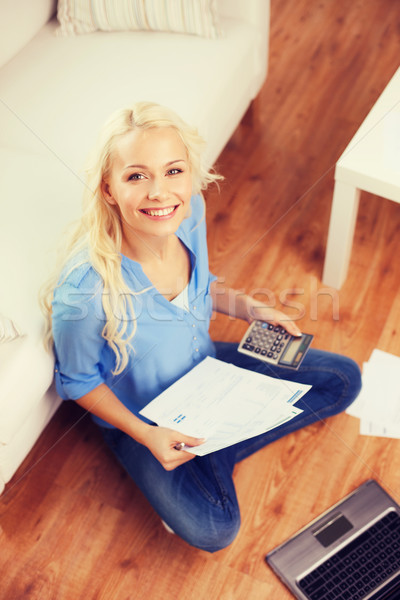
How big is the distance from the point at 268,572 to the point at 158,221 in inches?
31.1

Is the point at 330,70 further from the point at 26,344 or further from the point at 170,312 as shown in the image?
the point at 26,344

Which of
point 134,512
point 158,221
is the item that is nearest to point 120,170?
point 158,221

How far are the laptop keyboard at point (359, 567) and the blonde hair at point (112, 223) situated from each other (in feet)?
2.01

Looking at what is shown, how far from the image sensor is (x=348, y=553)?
125cm

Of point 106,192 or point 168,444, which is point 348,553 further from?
point 106,192

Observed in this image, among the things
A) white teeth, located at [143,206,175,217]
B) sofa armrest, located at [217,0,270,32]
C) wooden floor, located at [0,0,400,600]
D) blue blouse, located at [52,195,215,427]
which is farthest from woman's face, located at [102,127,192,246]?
sofa armrest, located at [217,0,270,32]

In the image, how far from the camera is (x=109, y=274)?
1053 mm

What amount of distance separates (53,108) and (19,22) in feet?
1.14

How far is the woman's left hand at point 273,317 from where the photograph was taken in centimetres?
134

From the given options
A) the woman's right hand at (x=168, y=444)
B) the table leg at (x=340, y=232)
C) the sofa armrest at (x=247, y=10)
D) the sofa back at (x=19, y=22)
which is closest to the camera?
the woman's right hand at (x=168, y=444)

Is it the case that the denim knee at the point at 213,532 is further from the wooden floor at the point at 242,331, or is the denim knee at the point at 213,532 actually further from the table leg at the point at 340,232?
the table leg at the point at 340,232

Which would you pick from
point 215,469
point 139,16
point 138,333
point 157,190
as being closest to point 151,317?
point 138,333

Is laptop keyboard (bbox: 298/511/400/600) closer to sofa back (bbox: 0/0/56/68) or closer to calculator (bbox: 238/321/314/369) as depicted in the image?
calculator (bbox: 238/321/314/369)

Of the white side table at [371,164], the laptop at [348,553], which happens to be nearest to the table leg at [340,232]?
the white side table at [371,164]
